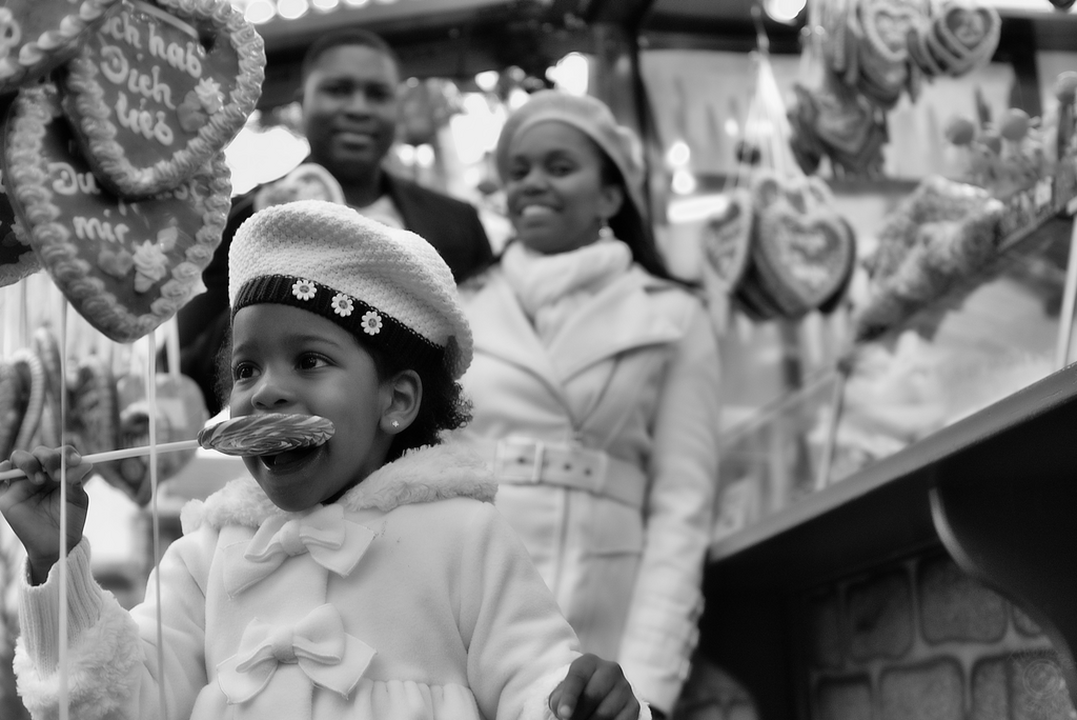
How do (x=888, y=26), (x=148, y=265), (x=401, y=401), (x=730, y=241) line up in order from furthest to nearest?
(x=730, y=241)
(x=888, y=26)
(x=401, y=401)
(x=148, y=265)

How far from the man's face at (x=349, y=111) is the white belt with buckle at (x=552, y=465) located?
722 mm

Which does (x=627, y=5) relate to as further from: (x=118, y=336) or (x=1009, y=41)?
(x=118, y=336)

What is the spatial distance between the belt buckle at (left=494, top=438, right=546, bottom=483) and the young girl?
723 millimetres

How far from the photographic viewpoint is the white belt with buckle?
213 centimetres

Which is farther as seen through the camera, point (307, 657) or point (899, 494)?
point (899, 494)

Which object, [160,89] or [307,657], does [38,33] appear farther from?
[307,657]

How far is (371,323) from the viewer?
133 cm

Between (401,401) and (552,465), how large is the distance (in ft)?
2.53

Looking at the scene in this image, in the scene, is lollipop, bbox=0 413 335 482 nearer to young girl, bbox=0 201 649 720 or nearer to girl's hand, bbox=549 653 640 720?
young girl, bbox=0 201 649 720

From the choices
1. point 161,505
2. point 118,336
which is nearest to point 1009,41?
point 118,336

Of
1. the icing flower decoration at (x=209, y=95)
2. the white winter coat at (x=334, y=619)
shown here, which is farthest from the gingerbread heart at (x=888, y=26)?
the icing flower decoration at (x=209, y=95)

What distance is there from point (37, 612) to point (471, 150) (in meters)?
2.50

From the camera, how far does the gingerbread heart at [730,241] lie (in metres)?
2.94

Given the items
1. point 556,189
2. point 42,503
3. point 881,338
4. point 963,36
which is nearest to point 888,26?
point 963,36
